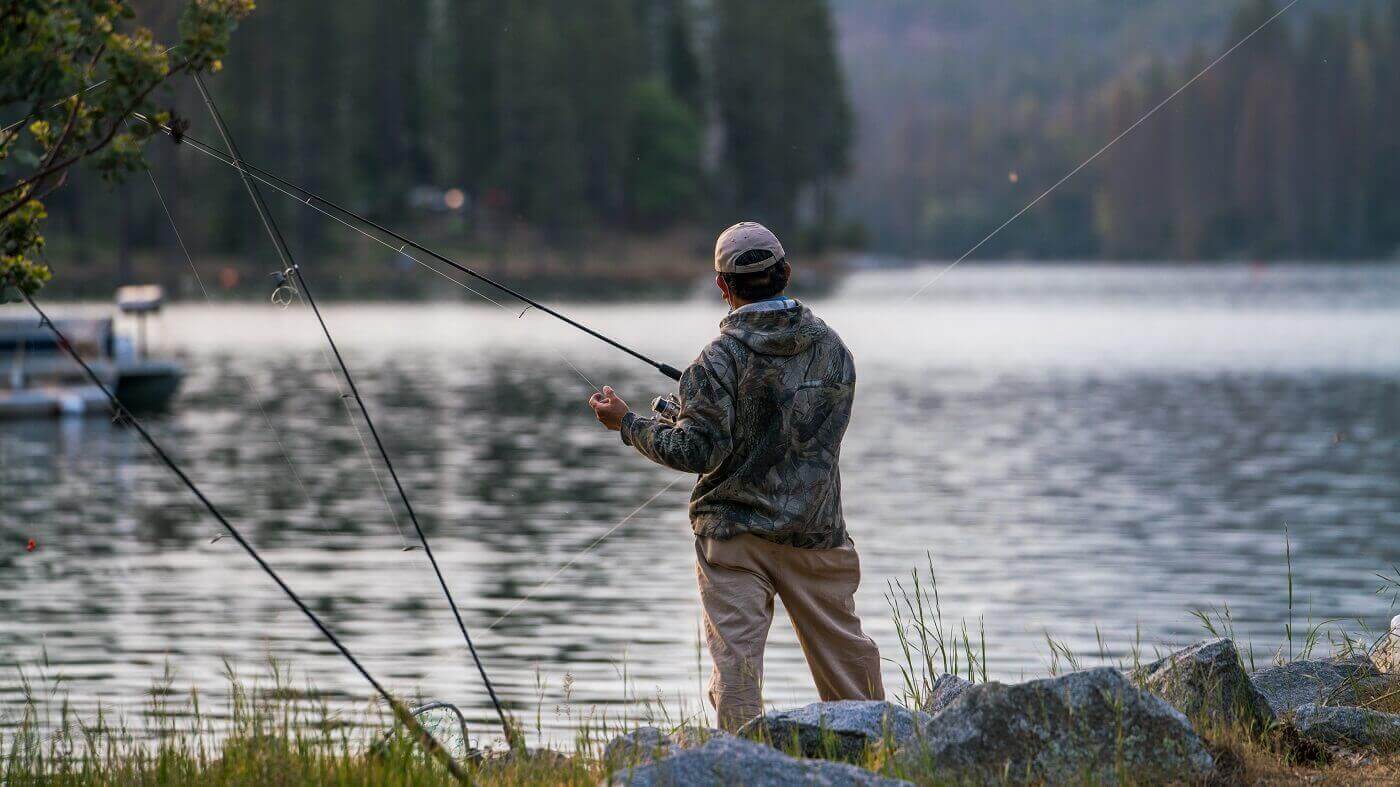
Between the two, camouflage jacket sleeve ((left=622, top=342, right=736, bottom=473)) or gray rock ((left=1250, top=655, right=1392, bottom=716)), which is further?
gray rock ((left=1250, top=655, right=1392, bottom=716))

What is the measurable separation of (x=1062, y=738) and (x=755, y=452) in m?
1.23

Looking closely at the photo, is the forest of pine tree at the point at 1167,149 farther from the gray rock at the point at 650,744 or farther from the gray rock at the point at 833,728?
the gray rock at the point at 650,744

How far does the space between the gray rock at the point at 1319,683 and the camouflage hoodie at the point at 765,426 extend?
1.98 metres

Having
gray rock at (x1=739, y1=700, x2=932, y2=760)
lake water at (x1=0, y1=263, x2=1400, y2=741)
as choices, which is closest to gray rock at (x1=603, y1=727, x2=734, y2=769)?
gray rock at (x1=739, y1=700, x2=932, y2=760)

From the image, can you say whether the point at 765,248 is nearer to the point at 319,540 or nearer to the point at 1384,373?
the point at 319,540

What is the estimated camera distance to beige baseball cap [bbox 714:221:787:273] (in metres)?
5.45

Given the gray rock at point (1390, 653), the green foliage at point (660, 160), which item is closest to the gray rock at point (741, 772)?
the gray rock at point (1390, 653)

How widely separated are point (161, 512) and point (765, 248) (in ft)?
49.6

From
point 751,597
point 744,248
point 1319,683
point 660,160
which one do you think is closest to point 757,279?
point 744,248

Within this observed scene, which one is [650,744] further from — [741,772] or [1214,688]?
[1214,688]

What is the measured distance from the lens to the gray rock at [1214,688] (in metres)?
5.64

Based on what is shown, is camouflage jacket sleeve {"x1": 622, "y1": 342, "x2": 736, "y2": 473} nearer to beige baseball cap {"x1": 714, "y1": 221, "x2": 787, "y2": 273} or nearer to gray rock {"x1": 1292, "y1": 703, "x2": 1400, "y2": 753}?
beige baseball cap {"x1": 714, "y1": 221, "x2": 787, "y2": 273}

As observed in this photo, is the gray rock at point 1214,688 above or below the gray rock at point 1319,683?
above

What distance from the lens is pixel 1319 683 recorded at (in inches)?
258
